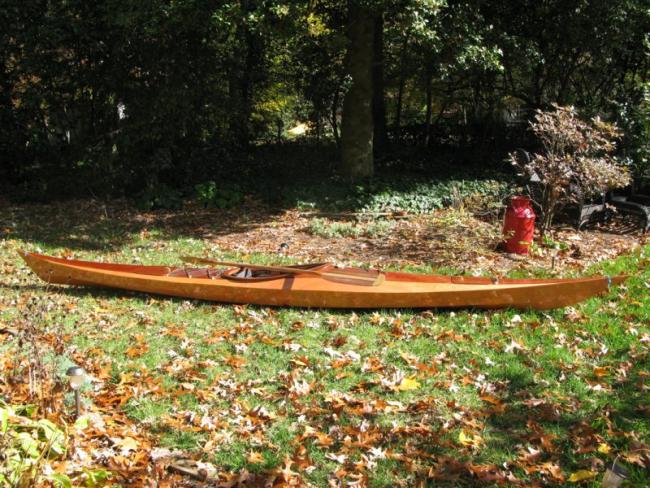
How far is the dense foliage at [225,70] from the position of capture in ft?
38.0

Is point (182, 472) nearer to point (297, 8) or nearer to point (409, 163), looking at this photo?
point (297, 8)

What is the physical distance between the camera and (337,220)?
11328 millimetres

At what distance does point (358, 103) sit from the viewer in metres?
13.0

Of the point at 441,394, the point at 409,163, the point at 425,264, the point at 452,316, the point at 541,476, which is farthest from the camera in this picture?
the point at 409,163

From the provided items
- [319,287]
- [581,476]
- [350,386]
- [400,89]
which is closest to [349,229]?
[319,287]

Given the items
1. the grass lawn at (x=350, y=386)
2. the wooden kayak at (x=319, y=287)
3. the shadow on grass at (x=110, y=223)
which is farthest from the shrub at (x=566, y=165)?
the shadow on grass at (x=110, y=223)

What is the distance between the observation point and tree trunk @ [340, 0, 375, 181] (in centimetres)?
1262

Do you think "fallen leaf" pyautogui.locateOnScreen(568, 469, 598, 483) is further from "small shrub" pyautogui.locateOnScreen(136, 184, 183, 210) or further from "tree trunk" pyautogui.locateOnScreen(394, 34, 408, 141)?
"tree trunk" pyautogui.locateOnScreen(394, 34, 408, 141)

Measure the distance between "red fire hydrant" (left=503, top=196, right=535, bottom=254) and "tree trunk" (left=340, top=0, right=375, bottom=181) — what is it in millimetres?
4960

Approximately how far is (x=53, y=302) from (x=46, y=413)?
2945 mm

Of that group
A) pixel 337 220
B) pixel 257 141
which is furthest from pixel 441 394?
pixel 257 141

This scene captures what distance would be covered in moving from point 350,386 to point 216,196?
8492 mm

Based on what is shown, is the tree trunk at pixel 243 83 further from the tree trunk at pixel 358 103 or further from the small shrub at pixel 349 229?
the small shrub at pixel 349 229

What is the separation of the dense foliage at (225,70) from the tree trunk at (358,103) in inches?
1.9
